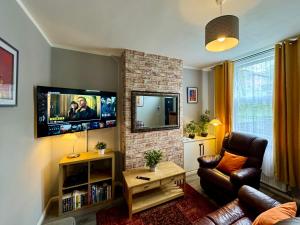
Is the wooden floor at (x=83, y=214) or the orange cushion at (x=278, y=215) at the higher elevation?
the orange cushion at (x=278, y=215)

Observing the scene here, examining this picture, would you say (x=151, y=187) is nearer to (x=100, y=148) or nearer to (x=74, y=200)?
(x=100, y=148)

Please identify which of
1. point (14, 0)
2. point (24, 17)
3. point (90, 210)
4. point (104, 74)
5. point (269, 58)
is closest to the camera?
point (14, 0)

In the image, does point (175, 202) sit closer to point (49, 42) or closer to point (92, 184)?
point (92, 184)

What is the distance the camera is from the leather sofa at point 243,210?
4.41ft

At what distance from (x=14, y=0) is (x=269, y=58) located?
3.52 metres

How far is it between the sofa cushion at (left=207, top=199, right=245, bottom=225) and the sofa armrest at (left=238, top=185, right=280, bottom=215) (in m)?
0.10

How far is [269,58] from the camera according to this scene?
254cm

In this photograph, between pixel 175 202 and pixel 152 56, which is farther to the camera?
pixel 152 56

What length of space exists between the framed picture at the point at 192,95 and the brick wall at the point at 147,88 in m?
0.65

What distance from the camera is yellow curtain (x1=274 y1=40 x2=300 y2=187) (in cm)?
218

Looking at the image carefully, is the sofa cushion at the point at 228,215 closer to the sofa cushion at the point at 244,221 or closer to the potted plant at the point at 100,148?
the sofa cushion at the point at 244,221

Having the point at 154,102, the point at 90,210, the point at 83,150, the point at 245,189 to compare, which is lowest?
the point at 90,210

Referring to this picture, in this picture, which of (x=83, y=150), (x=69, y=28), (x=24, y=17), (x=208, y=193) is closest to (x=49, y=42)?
(x=69, y=28)

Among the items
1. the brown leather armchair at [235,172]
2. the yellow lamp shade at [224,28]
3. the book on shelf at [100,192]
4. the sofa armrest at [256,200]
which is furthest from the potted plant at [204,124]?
the yellow lamp shade at [224,28]
